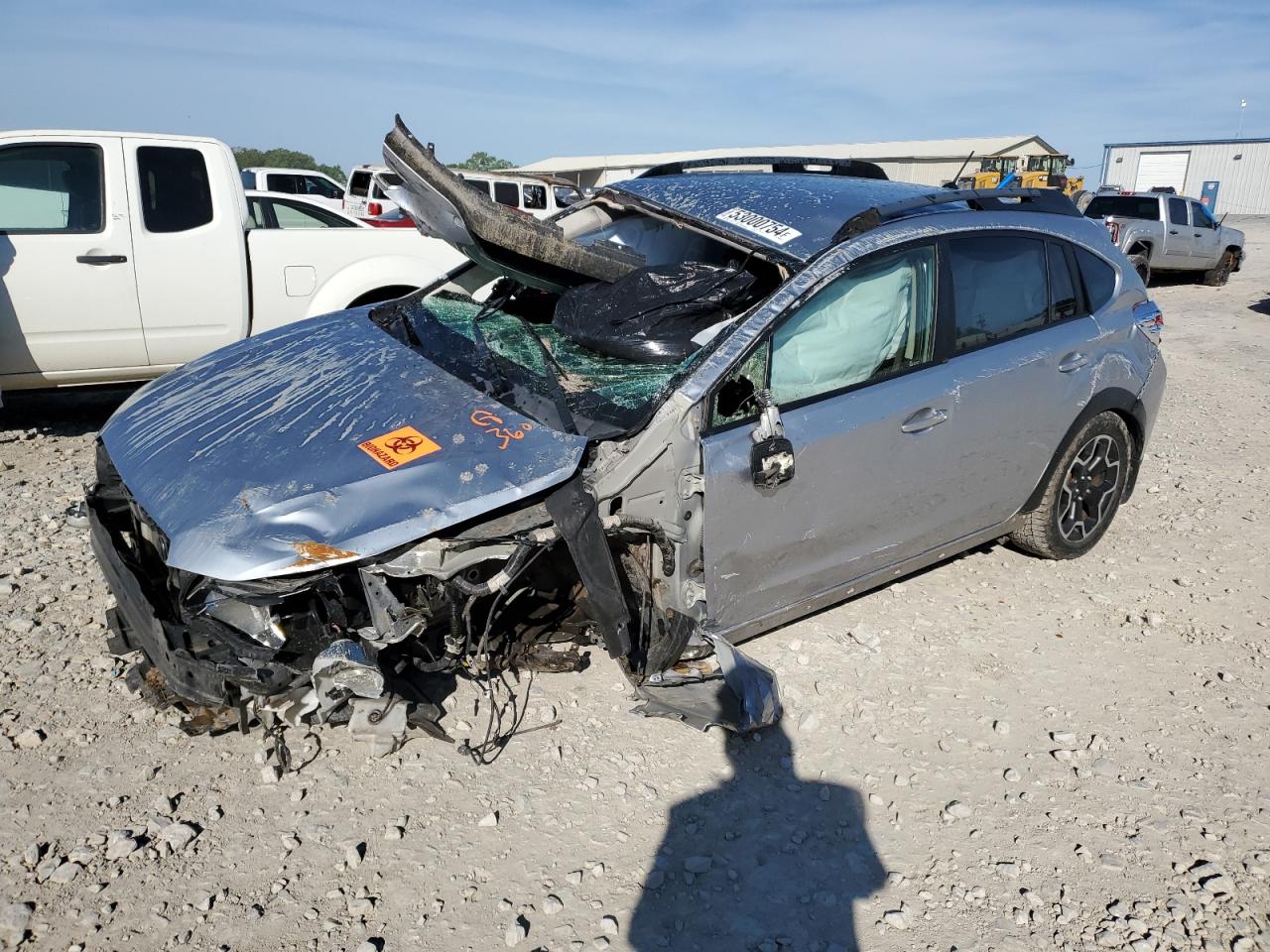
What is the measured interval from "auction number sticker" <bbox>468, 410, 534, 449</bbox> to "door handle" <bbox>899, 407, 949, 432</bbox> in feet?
4.56

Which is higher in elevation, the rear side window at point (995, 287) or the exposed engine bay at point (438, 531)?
the rear side window at point (995, 287)

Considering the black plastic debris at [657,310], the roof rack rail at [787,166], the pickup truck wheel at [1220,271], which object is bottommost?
the pickup truck wheel at [1220,271]

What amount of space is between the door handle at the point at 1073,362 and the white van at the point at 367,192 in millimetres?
12085

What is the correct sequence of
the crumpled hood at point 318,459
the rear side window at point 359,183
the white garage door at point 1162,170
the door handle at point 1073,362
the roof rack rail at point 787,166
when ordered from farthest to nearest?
the white garage door at point 1162,170 < the rear side window at point 359,183 < the roof rack rail at point 787,166 < the door handle at point 1073,362 < the crumpled hood at point 318,459

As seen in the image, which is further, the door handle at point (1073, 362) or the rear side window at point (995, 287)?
the door handle at point (1073, 362)

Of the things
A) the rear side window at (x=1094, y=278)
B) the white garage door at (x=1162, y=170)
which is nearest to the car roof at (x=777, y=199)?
the rear side window at (x=1094, y=278)

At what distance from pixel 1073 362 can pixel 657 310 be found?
1.90m

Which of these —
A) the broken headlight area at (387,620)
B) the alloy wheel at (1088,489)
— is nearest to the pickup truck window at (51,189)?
the broken headlight area at (387,620)

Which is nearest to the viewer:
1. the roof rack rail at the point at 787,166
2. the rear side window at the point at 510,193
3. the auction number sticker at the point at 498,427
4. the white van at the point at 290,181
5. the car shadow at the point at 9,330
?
the auction number sticker at the point at 498,427

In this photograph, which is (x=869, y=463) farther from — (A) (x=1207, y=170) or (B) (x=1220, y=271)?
(A) (x=1207, y=170)

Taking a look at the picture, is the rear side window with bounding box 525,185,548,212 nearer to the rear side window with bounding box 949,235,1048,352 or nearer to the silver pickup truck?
the silver pickup truck

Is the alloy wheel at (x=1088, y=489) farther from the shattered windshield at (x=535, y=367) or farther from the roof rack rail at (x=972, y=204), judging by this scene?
the shattered windshield at (x=535, y=367)

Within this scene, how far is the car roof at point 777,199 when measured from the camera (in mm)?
3371

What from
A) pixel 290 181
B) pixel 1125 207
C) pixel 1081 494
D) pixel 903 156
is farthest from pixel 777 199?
pixel 903 156
